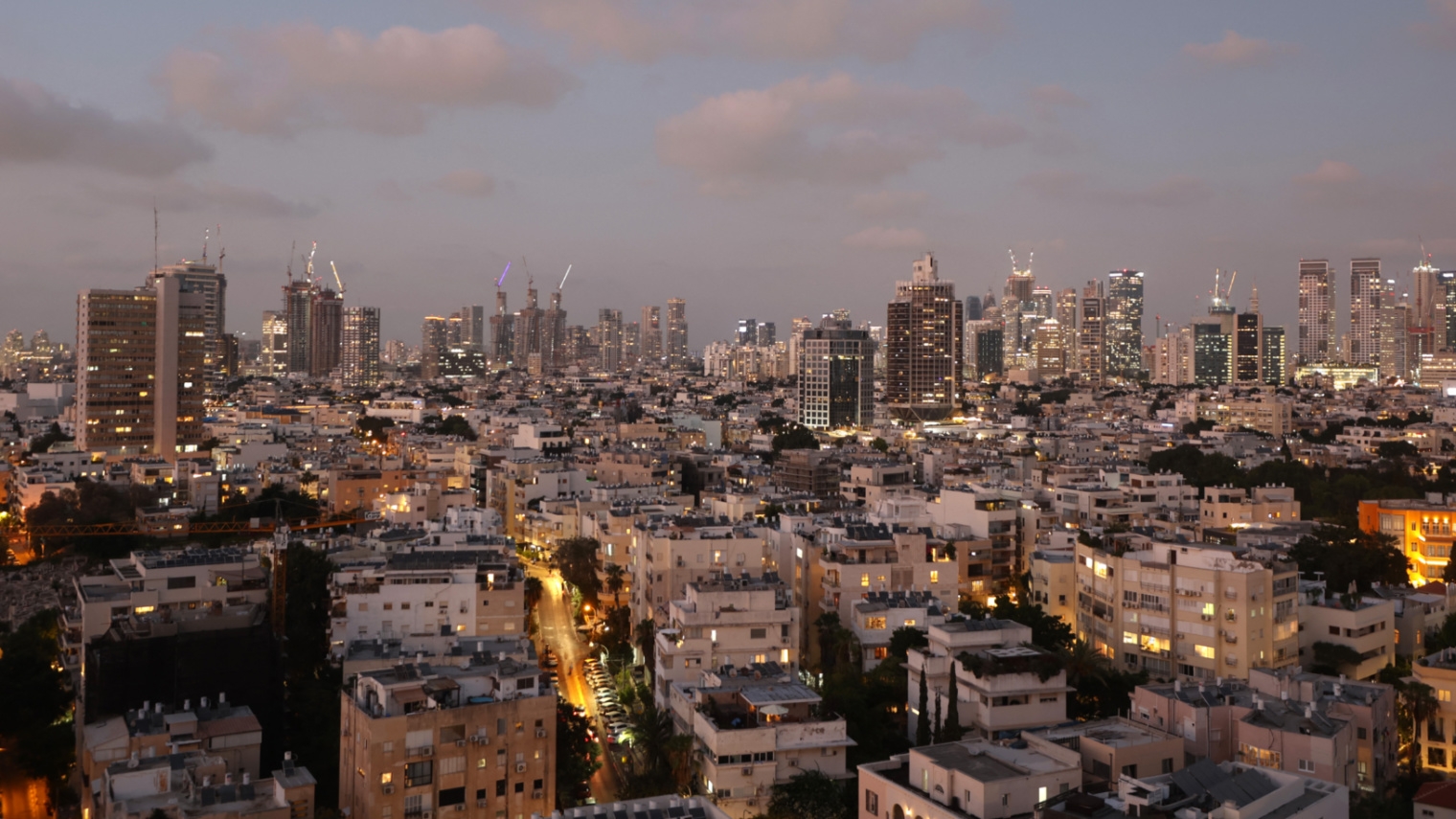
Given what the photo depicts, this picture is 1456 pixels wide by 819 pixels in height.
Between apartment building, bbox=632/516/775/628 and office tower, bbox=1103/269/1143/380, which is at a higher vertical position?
office tower, bbox=1103/269/1143/380

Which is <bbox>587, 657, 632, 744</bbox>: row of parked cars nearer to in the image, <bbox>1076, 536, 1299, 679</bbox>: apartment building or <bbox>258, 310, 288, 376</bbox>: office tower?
<bbox>1076, 536, 1299, 679</bbox>: apartment building

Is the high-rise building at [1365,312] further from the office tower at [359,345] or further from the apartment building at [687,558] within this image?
the apartment building at [687,558]

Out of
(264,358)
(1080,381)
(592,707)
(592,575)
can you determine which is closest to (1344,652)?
(592,707)

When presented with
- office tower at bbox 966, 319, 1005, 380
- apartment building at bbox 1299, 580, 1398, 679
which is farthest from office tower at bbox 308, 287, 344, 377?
apartment building at bbox 1299, 580, 1398, 679

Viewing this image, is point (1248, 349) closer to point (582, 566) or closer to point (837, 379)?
point (837, 379)

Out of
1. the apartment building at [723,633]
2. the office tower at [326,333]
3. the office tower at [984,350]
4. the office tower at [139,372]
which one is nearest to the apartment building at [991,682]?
the apartment building at [723,633]
